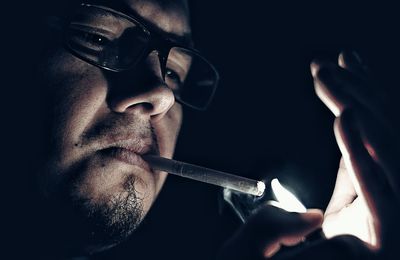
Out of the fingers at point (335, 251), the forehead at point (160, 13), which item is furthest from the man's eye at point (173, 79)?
the fingers at point (335, 251)

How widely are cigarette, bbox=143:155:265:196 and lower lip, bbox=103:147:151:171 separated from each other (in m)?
0.05

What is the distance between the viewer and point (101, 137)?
1.48m

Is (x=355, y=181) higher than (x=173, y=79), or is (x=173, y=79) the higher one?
(x=355, y=181)

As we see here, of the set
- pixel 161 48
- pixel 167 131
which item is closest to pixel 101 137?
pixel 167 131

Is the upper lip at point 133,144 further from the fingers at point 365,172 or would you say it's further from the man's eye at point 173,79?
the fingers at point 365,172

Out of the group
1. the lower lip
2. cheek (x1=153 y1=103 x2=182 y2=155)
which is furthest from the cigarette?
cheek (x1=153 y1=103 x2=182 y2=155)

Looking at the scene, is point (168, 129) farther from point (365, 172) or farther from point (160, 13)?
point (365, 172)

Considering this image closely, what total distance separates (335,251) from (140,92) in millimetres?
1141

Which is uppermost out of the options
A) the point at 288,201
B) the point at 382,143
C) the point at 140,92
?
the point at 382,143

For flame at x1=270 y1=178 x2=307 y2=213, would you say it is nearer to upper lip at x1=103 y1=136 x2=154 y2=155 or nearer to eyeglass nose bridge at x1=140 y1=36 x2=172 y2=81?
upper lip at x1=103 y1=136 x2=154 y2=155

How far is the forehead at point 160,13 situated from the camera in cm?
168

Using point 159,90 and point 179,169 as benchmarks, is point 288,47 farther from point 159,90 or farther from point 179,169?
point 179,169

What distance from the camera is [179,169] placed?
1560 mm

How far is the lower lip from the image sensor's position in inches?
59.9
